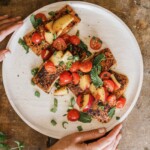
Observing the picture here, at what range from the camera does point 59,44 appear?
11.4 feet

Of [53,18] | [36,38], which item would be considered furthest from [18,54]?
[53,18]

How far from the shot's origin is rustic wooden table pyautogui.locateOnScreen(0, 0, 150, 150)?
3.61 m

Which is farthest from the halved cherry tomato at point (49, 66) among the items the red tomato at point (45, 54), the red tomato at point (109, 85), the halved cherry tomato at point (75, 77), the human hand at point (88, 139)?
the human hand at point (88, 139)

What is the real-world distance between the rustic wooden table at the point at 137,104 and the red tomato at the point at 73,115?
0.36m

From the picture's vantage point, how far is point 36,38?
3484 mm

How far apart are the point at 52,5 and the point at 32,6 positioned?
275 millimetres

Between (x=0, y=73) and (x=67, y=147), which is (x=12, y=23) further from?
(x=67, y=147)

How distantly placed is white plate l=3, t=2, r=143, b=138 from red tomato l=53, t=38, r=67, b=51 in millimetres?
183

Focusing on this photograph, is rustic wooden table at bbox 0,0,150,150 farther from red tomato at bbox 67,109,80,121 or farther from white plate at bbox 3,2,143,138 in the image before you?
red tomato at bbox 67,109,80,121

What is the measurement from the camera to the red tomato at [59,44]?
11.4ft

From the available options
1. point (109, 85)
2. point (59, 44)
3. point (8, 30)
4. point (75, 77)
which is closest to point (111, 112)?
point (109, 85)

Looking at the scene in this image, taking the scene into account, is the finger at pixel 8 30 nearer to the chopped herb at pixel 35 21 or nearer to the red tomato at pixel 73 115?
the chopped herb at pixel 35 21

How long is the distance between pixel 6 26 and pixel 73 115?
106 centimetres

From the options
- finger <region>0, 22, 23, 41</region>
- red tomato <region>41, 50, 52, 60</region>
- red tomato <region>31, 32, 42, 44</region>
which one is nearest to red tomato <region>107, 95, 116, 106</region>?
red tomato <region>41, 50, 52, 60</region>
